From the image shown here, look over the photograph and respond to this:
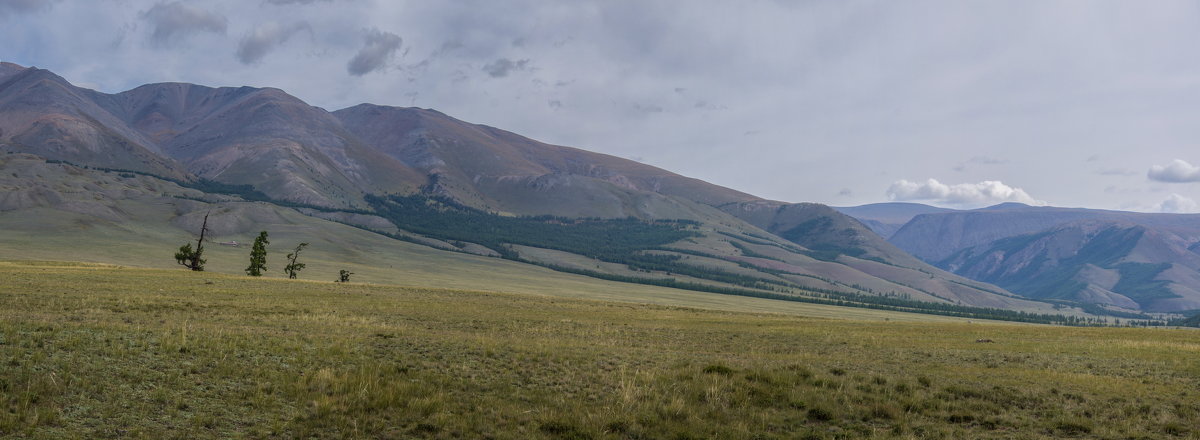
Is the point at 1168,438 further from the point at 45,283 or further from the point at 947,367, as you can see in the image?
the point at 45,283

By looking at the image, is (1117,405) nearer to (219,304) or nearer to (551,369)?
(551,369)

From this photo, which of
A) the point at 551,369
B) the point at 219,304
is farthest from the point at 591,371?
the point at 219,304

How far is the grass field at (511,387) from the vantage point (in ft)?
50.2

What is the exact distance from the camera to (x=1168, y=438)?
52.5ft

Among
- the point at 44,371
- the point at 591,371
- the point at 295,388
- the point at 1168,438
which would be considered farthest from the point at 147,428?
the point at 1168,438

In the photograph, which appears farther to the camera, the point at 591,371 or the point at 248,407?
the point at 591,371

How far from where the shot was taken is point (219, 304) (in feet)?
129

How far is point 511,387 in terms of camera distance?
65.0 ft

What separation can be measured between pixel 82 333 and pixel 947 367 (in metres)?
32.4

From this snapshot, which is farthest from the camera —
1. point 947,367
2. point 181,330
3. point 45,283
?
point 45,283

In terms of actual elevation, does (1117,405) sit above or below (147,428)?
above

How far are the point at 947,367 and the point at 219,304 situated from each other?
3977 centimetres

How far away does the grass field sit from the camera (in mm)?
15312

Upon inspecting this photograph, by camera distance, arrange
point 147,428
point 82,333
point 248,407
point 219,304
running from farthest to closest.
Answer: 1. point 219,304
2. point 82,333
3. point 248,407
4. point 147,428
